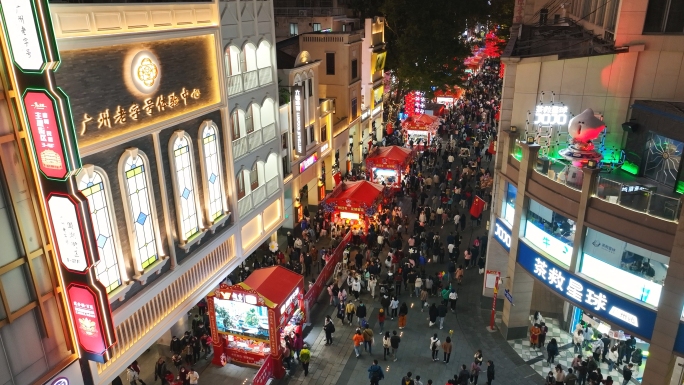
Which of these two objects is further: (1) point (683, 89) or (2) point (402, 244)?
(2) point (402, 244)

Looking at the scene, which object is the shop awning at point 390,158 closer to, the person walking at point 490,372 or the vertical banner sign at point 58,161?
the person walking at point 490,372

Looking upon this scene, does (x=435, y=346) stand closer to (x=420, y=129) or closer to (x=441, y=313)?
(x=441, y=313)

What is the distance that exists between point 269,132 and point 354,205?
810cm

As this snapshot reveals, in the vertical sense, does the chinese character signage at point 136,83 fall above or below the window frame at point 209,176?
above

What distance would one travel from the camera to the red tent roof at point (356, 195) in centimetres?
2683

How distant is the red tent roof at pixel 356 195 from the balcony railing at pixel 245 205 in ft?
28.7

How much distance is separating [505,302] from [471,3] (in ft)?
103

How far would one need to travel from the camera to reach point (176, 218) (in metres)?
14.9

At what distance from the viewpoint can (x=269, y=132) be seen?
2028cm

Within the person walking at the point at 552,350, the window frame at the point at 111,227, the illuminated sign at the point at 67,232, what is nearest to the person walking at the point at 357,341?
the person walking at the point at 552,350

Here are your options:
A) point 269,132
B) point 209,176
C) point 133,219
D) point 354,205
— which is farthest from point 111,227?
point 354,205

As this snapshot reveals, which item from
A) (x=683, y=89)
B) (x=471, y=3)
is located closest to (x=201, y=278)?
(x=683, y=89)

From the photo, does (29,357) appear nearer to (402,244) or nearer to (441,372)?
(441,372)

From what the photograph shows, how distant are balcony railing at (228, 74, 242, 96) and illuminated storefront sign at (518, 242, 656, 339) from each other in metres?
11.7
